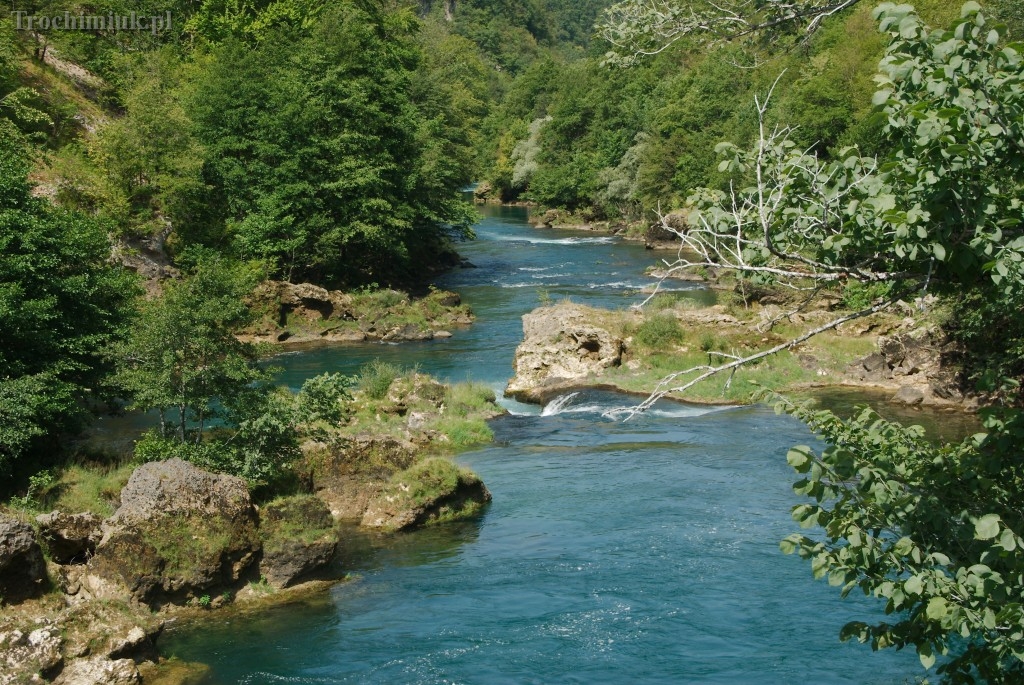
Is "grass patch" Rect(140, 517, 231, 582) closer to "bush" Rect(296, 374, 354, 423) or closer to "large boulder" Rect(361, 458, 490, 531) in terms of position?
"bush" Rect(296, 374, 354, 423)

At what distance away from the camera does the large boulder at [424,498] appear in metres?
21.4

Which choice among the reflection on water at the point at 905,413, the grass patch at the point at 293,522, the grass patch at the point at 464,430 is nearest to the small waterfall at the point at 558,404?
the grass patch at the point at 464,430

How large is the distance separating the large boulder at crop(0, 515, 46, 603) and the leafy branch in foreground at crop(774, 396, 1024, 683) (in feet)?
39.9

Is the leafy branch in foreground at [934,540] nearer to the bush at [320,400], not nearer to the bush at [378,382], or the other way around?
the bush at [320,400]

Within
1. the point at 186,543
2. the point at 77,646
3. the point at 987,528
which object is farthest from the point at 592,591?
the point at 987,528

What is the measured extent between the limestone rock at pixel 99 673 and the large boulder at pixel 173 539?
234 centimetres

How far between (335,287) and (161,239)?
8838 mm

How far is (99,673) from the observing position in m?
14.1

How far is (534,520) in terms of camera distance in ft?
70.6

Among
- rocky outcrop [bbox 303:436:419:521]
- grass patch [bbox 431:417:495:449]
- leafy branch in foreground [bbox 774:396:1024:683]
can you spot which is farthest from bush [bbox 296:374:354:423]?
leafy branch in foreground [bbox 774:396:1024:683]

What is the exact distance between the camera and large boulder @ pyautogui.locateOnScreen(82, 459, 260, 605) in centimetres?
1675

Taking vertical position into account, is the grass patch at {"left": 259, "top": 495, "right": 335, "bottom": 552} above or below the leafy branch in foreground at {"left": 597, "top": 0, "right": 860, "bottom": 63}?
below

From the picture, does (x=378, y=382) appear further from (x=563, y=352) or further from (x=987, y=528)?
(x=987, y=528)

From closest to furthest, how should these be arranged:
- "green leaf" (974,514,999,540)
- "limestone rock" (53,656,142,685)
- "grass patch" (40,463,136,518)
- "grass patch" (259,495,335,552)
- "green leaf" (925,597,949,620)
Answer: "green leaf" (974,514,999,540), "green leaf" (925,597,949,620), "limestone rock" (53,656,142,685), "grass patch" (259,495,335,552), "grass patch" (40,463,136,518)
